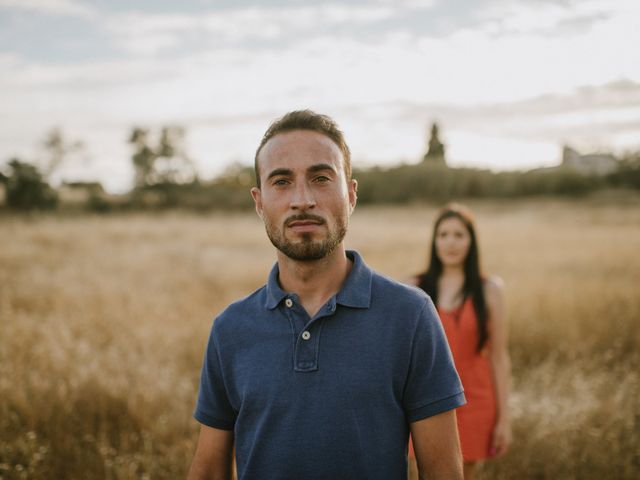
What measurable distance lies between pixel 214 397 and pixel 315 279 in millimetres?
554

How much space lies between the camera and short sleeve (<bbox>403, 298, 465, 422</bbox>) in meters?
1.45

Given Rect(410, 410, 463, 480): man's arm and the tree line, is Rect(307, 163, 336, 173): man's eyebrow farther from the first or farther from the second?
the tree line

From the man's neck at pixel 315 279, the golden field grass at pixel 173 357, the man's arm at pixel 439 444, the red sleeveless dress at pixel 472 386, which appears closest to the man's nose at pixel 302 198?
the man's neck at pixel 315 279

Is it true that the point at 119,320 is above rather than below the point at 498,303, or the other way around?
below

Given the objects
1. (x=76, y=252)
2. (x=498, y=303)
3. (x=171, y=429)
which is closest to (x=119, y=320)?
(x=171, y=429)

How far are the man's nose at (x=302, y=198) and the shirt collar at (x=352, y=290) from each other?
0.28 metres

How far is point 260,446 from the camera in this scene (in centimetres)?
152

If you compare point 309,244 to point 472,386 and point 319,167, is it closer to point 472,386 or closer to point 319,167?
point 319,167

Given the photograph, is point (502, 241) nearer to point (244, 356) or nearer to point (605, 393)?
point (605, 393)

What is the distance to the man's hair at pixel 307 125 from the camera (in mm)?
1671

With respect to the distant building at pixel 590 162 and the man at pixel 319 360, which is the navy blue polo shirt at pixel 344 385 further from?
the distant building at pixel 590 162

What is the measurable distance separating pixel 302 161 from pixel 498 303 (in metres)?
2.03

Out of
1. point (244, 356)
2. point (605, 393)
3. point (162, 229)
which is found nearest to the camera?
point (244, 356)

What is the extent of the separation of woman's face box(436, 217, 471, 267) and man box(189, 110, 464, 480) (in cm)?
175
